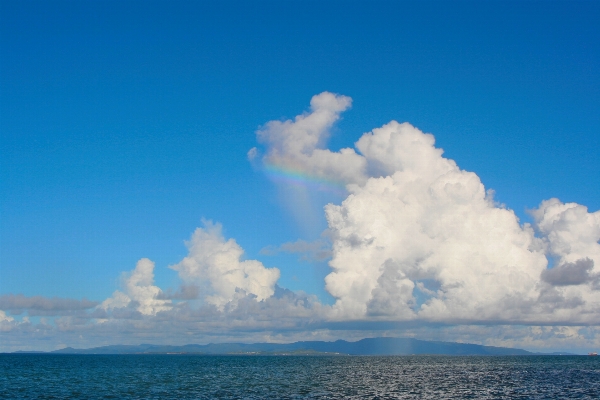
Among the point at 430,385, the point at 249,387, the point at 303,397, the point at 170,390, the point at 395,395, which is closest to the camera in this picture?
the point at 303,397

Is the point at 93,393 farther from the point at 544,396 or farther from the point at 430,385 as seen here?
the point at 544,396

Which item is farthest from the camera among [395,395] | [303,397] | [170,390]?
[170,390]

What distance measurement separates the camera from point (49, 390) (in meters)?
113

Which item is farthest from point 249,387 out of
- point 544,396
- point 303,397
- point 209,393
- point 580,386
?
point 580,386

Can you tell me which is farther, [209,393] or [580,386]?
[580,386]

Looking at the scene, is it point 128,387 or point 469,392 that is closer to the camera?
point 469,392

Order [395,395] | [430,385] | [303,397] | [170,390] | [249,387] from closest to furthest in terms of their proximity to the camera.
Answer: [303,397] → [395,395] → [170,390] → [249,387] → [430,385]

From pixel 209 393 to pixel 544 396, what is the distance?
211 ft

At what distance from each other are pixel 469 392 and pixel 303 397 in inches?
1460

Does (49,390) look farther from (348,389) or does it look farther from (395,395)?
(395,395)

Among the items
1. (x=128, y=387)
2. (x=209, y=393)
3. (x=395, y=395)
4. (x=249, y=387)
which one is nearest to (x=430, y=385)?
(x=395, y=395)

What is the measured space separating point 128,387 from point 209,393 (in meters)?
26.3

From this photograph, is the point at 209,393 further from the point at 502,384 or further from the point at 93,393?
the point at 502,384

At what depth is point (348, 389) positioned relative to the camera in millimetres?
116625
